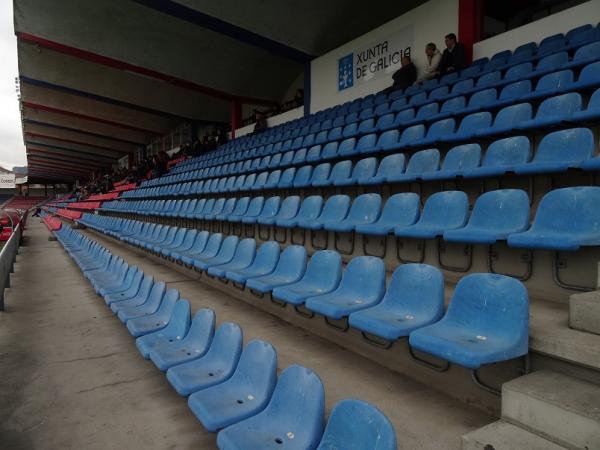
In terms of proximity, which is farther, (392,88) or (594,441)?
(392,88)

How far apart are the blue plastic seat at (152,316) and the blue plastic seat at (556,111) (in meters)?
2.23

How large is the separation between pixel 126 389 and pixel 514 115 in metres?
2.72

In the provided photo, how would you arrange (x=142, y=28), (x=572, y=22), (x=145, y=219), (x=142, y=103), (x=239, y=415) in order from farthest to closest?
(x=142, y=103), (x=142, y=28), (x=145, y=219), (x=572, y=22), (x=239, y=415)

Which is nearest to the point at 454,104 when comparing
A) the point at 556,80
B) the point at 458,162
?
the point at 556,80

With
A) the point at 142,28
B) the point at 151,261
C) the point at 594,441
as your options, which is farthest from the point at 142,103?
the point at 594,441

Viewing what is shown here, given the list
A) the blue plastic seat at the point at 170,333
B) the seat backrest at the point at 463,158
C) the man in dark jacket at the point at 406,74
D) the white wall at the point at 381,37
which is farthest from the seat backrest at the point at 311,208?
the white wall at the point at 381,37

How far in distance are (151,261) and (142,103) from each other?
27.6 ft

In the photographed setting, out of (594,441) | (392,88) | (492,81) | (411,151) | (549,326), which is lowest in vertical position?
(594,441)

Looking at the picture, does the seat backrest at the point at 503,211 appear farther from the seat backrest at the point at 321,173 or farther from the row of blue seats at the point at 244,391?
the seat backrest at the point at 321,173

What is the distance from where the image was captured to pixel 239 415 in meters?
1.11

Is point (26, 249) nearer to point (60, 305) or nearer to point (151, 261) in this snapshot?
point (151, 261)

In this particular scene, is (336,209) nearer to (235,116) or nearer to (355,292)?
(355,292)

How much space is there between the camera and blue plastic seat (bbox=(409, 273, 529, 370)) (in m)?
1.04

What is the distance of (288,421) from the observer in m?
1.03
